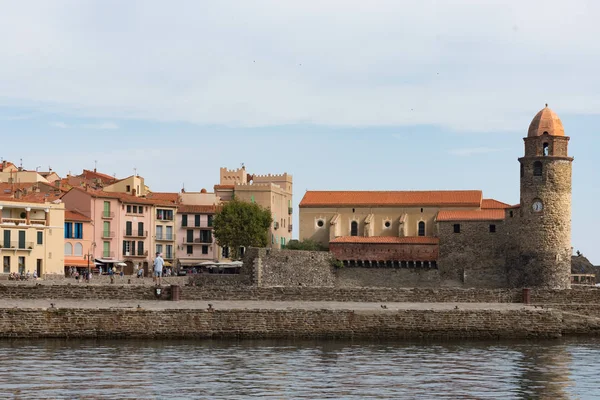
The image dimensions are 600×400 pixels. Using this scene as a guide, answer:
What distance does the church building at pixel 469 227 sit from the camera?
80938 millimetres

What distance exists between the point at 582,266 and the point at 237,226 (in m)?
59.2

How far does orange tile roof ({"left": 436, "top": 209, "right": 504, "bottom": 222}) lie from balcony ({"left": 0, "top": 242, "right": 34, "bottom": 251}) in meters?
29.8

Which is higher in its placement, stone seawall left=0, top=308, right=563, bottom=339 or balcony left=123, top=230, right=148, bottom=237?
balcony left=123, top=230, right=148, bottom=237

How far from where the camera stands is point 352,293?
1929 inches

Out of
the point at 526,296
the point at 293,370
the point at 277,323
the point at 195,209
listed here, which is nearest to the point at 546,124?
the point at 195,209

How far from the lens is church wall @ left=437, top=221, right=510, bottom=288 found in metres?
83.6

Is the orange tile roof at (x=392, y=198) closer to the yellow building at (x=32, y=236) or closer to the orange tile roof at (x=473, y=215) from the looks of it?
the orange tile roof at (x=473, y=215)

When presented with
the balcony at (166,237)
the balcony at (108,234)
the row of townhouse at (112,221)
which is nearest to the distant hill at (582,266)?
the row of townhouse at (112,221)

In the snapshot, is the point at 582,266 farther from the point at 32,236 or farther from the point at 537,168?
the point at 32,236

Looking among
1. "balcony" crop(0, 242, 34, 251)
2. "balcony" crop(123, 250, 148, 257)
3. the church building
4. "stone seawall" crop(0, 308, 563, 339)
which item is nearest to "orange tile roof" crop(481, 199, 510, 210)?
the church building

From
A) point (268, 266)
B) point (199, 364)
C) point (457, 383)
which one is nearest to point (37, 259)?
point (268, 266)

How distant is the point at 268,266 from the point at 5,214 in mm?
17686

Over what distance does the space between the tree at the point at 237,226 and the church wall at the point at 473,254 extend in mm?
13743

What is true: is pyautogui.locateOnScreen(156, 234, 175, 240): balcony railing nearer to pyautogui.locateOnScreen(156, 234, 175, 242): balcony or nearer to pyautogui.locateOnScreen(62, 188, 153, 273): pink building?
pyautogui.locateOnScreen(156, 234, 175, 242): balcony
